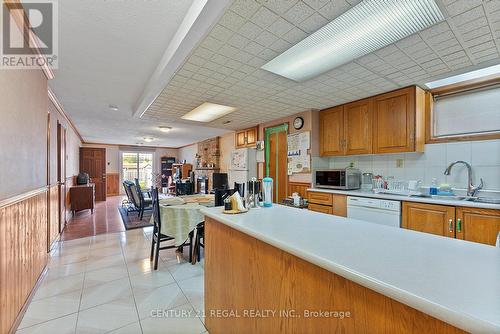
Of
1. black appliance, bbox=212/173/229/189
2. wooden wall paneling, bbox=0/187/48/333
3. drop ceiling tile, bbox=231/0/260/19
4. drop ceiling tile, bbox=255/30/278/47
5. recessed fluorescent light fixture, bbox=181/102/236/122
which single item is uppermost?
drop ceiling tile, bbox=231/0/260/19

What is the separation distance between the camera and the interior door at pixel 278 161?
15.0ft

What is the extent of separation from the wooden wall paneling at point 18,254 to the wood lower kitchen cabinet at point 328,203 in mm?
3511

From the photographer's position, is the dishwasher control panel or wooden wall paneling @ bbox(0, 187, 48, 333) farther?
the dishwasher control panel

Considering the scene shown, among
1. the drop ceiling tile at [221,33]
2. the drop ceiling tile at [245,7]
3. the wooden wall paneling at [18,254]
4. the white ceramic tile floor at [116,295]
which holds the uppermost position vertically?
the drop ceiling tile at [245,7]

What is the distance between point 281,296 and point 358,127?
3097 millimetres

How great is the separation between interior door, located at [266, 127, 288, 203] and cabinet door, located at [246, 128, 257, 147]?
0.44 m

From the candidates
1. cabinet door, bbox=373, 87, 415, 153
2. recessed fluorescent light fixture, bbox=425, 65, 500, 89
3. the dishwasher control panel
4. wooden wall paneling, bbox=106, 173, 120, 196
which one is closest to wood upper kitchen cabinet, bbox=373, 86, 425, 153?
cabinet door, bbox=373, 87, 415, 153

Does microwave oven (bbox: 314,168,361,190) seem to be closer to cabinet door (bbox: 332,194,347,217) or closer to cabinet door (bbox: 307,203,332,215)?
cabinet door (bbox: 332,194,347,217)

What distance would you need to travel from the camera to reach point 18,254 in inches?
71.8

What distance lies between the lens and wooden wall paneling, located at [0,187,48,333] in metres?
1.54

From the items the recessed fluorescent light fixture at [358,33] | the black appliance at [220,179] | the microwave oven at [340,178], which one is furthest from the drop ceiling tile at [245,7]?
the black appliance at [220,179]

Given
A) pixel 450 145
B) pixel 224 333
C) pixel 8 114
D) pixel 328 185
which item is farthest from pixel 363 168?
pixel 8 114

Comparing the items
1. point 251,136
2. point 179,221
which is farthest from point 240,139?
point 179,221

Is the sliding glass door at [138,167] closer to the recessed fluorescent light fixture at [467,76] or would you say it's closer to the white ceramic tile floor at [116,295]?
the white ceramic tile floor at [116,295]
